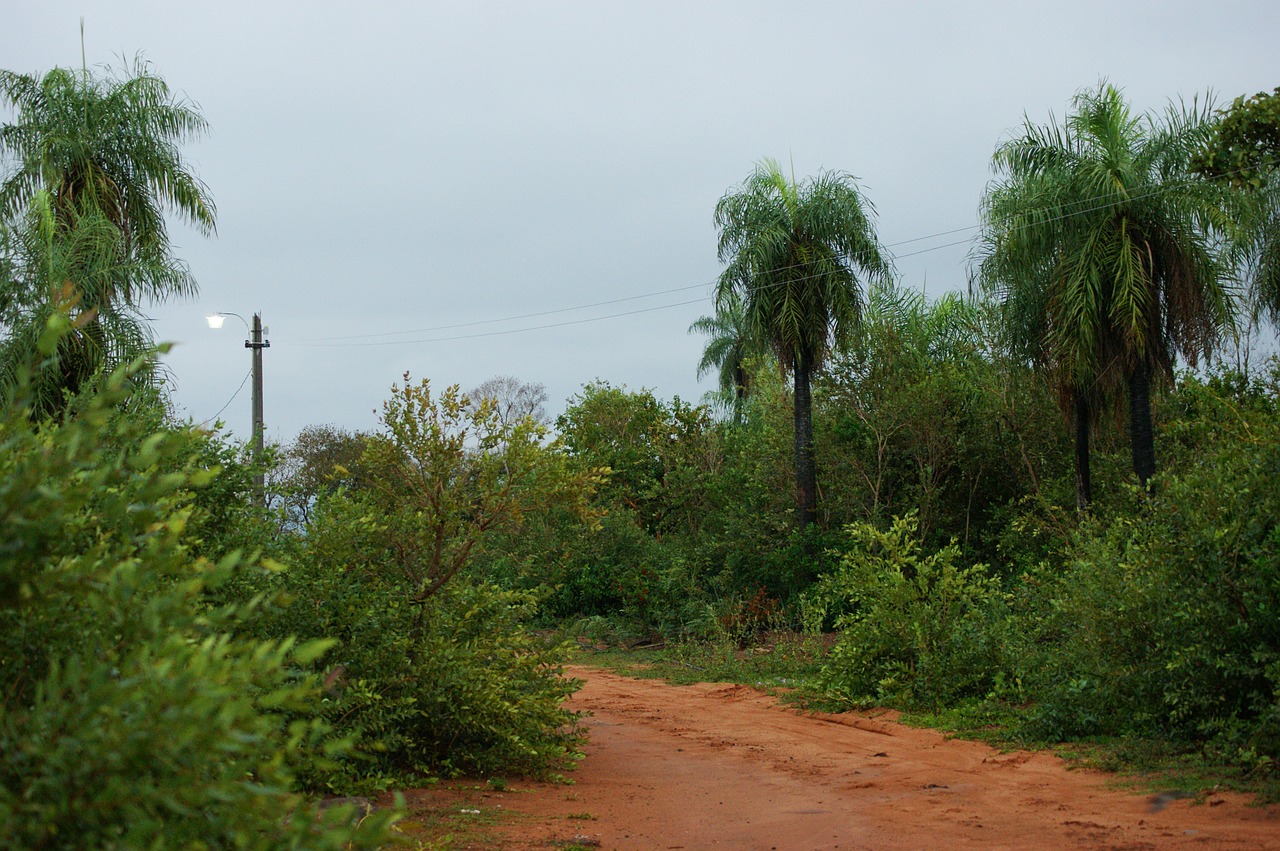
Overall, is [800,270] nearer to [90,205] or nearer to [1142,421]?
[1142,421]

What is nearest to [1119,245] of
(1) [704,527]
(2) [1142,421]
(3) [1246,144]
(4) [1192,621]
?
(2) [1142,421]

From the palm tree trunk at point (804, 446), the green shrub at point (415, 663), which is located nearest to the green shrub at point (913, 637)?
the green shrub at point (415, 663)

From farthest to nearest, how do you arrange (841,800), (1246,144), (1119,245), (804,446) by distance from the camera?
(804,446) → (1119,245) → (1246,144) → (841,800)

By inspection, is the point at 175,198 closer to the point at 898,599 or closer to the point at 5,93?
the point at 5,93

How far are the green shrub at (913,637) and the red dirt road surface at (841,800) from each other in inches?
38.1

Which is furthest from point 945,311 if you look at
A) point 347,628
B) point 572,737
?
point 347,628

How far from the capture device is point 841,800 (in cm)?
769

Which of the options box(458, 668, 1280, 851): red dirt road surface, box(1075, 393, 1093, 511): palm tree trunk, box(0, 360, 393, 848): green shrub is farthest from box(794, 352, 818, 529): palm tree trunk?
box(0, 360, 393, 848): green shrub

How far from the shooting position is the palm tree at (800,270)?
66.1 ft

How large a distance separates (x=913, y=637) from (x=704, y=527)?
41.8 feet

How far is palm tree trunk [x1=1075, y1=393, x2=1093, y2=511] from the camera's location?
17.7 metres

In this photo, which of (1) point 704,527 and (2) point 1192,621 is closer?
(2) point 1192,621

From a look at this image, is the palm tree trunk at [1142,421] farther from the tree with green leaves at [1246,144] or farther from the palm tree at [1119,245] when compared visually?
the tree with green leaves at [1246,144]

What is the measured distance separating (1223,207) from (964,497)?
349 inches
